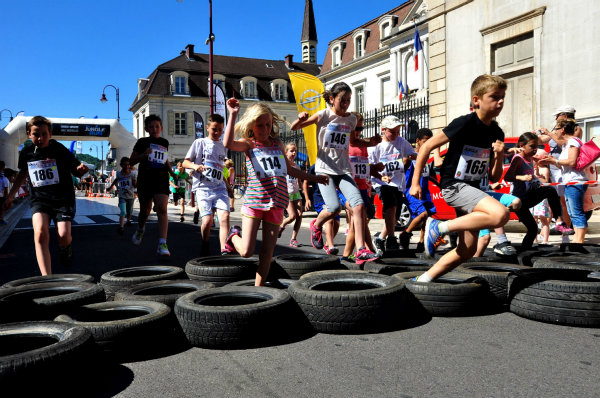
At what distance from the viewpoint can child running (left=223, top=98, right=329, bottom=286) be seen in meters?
4.42

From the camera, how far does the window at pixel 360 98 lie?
40.9 m

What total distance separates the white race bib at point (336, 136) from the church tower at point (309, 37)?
207 feet

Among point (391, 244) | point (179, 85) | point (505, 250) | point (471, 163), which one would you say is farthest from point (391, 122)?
point (179, 85)

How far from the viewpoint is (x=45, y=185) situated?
527 cm

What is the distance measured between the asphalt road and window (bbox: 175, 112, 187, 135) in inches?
2086

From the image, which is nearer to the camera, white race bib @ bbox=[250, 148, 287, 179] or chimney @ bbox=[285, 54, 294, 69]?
white race bib @ bbox=[250, 148, 287, 179]

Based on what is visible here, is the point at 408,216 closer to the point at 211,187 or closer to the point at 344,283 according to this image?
the point at 211,187

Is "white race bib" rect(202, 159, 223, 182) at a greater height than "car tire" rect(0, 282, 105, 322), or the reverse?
"white race bib" rect(202, 159, 223, 182)

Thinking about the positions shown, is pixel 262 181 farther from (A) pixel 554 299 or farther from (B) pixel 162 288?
(A) pixel 554 299

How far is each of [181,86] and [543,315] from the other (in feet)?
178

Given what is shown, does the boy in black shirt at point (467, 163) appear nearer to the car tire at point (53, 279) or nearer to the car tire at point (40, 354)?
the car tire at point (40, 354)

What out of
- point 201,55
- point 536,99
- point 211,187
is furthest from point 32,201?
point 201,55

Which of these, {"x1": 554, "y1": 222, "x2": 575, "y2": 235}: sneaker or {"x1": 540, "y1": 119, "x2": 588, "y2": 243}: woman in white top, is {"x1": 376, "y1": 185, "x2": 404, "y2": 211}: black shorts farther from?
{"x1": 554, "y1": 222, "x2": 575, "y2": 235}: sneaker

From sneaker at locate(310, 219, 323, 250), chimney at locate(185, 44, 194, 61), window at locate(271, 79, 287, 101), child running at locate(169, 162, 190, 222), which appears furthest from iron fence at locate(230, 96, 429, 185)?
window at locate(271, 79, 287, 101)
